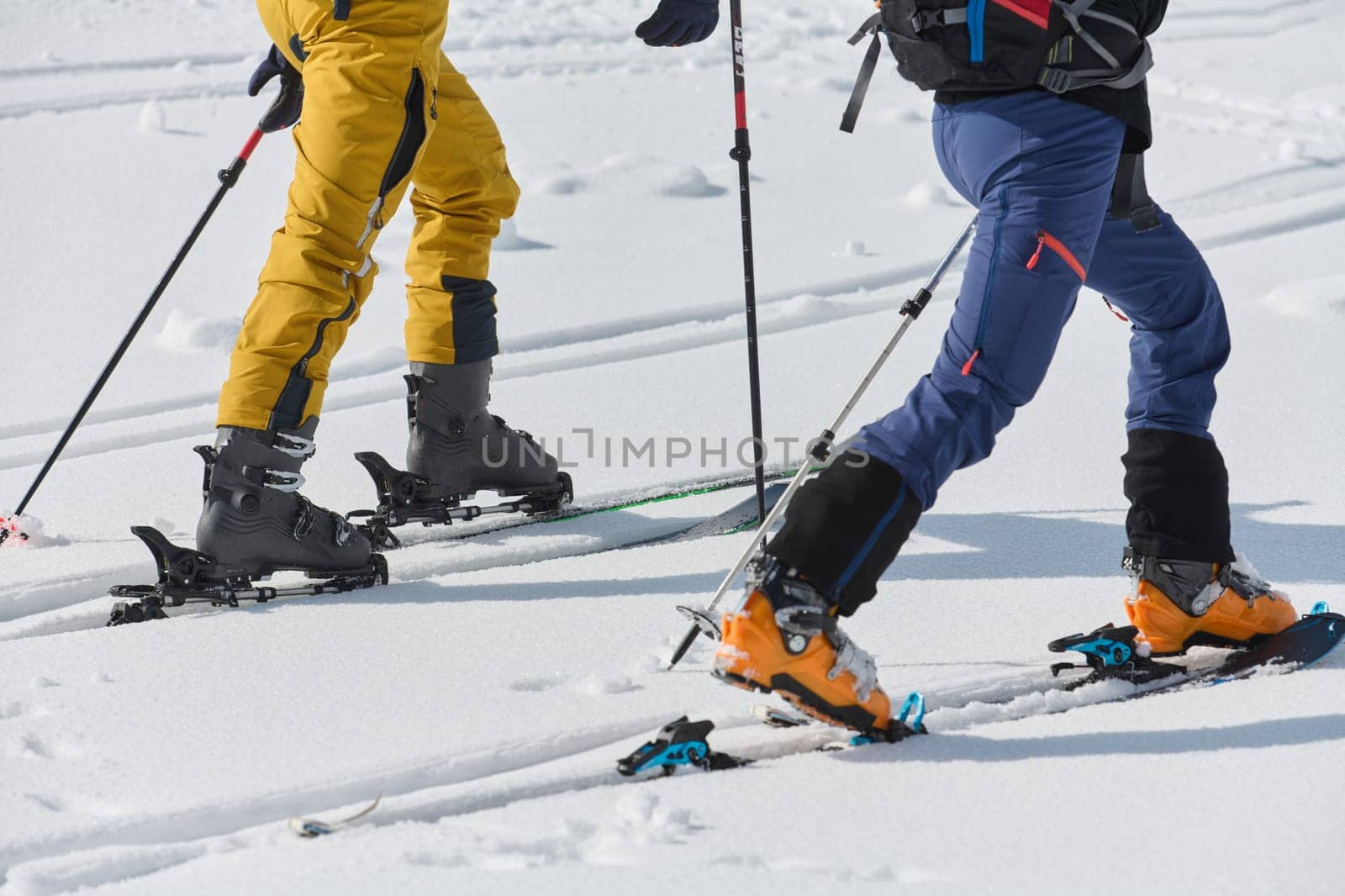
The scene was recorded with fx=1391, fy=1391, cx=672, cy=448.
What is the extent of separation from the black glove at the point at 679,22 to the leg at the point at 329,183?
0.51 m

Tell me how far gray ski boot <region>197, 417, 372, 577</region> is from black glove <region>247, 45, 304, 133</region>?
868mm

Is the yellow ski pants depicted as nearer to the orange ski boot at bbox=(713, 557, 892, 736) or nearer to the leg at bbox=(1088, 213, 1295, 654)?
the orange ski boot at bbox=(713, 557, 892, 736)

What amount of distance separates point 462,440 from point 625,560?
1.88 ft

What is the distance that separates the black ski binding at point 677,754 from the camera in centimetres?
201

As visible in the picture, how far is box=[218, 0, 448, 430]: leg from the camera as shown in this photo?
8.86 ft

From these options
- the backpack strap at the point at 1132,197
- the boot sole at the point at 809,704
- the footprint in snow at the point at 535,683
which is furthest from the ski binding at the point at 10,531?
the backpack strap at the point at 1132,197

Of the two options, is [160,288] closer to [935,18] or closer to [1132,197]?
[935,18]

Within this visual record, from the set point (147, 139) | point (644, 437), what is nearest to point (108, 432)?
point (644, 437)

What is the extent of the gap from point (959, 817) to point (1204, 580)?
860 mm

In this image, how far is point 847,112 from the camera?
2496mm

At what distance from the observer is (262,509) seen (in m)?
2.84

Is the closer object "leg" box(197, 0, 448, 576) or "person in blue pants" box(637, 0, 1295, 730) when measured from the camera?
"person in blue pants" box(637, 0, 1295, 730)

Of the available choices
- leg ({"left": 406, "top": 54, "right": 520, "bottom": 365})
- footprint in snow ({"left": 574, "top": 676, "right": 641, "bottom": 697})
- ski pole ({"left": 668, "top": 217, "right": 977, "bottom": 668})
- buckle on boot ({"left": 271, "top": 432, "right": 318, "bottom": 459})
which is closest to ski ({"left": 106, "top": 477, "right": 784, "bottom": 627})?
buckle on boot ({"left": 271, "top": 432, "right": 318, "bottom": 459})

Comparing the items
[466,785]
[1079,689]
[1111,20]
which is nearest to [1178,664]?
[1079,689]
